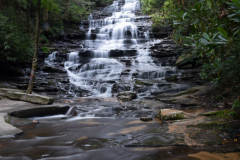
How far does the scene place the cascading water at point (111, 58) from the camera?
14172 mm

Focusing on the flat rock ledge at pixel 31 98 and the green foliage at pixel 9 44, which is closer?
the flat rock ledge at pixel 31 98

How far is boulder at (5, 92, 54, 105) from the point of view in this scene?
7477 mm

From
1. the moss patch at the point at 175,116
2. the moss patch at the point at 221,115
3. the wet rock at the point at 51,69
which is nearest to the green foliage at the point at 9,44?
the wet rock at the point at 51,69

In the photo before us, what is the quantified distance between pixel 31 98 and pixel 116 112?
3594mm

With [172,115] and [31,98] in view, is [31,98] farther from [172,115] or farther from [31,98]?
[172,115]

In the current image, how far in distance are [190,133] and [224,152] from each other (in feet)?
3.34

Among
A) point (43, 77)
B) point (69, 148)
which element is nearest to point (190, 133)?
point (69, 148)

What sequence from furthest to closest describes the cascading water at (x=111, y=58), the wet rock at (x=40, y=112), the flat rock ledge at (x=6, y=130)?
the cascading water at (x=111, y=58)
the wet rock at (x=40, y=112)
the flat rock ledge at (x=6, y=130)

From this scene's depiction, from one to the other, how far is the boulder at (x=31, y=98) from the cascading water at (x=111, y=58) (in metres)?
4.95

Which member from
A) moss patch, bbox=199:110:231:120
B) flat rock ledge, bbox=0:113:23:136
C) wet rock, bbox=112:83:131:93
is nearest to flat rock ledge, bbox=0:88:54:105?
flat rock ledge, bbox=0:113:23:136

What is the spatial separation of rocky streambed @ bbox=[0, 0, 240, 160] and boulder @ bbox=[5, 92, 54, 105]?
15.8 inches

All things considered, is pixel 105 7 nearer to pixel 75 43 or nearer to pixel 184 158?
pixel 75 43

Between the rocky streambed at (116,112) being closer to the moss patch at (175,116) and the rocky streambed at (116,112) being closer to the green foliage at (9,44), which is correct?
the moss patch at (175,116)

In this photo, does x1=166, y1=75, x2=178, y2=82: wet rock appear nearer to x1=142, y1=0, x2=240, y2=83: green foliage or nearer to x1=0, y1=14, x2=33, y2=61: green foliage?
x1=142, y1=0, x2=240, y2=83: green foliage
